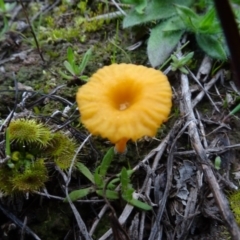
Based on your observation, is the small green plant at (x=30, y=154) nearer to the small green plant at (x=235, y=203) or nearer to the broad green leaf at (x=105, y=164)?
the broad green leaf at (x=105, y=164)

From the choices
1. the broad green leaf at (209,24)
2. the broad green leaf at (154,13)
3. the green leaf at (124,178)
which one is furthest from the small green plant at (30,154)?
the broad green leaf at (209,24)

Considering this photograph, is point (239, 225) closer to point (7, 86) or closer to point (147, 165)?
point (147, 165)

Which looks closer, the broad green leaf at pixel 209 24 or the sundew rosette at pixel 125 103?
the sundew rosette at pixel 125 103

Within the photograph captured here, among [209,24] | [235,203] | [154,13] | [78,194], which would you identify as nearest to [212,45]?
[209,24]

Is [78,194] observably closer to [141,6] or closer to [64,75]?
[64,75]

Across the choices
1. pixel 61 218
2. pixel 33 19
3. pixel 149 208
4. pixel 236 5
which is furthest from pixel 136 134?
pixel 33 19

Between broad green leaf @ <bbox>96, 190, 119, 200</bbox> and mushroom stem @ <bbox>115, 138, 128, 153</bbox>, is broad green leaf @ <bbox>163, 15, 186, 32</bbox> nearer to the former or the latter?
mushroom stem @ <bbox>115, 138, 128, 153</bbox>
